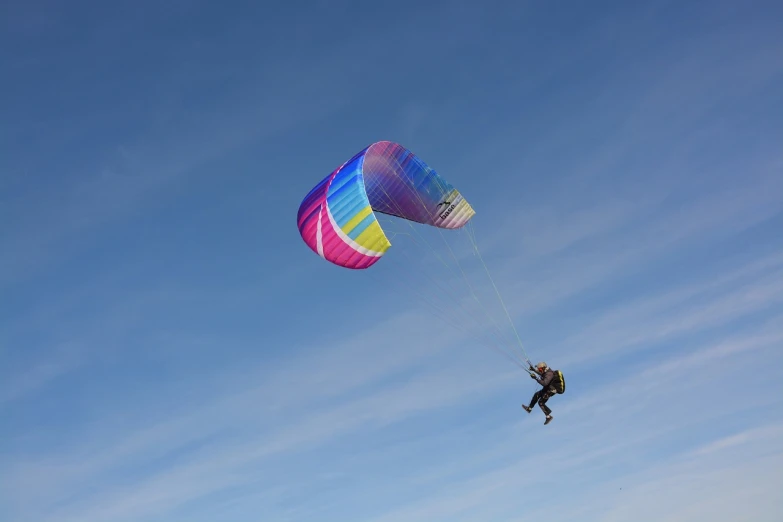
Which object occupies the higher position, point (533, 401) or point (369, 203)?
point (369, 203)

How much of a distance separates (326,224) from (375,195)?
3.61 m

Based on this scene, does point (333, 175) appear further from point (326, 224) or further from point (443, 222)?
point (443, 222)

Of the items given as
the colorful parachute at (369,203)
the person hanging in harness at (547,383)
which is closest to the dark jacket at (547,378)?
the person hanging in harness at (547,383)

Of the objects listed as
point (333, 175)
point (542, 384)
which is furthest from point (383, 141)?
point (542, 384)

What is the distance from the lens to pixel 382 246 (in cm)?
3036

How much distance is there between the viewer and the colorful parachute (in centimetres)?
3000

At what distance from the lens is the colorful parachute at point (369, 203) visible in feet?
98.4

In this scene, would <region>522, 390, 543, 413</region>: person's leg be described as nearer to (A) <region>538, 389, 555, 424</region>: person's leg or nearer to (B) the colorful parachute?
(A) <region>538, 389, 555, 424</region>: person's leg

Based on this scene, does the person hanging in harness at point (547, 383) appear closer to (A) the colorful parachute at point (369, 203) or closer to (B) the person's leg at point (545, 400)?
(B) the person's leg at point (545, 400)

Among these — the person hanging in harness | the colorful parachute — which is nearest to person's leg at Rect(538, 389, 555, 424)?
the person hanging in harness

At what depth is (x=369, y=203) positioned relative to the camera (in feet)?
98.0

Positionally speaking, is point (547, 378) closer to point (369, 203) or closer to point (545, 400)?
point (545, 400)

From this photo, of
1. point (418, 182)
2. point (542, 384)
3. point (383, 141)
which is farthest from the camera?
point (418, 182)

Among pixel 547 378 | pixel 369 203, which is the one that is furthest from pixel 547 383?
pixel 369 203
